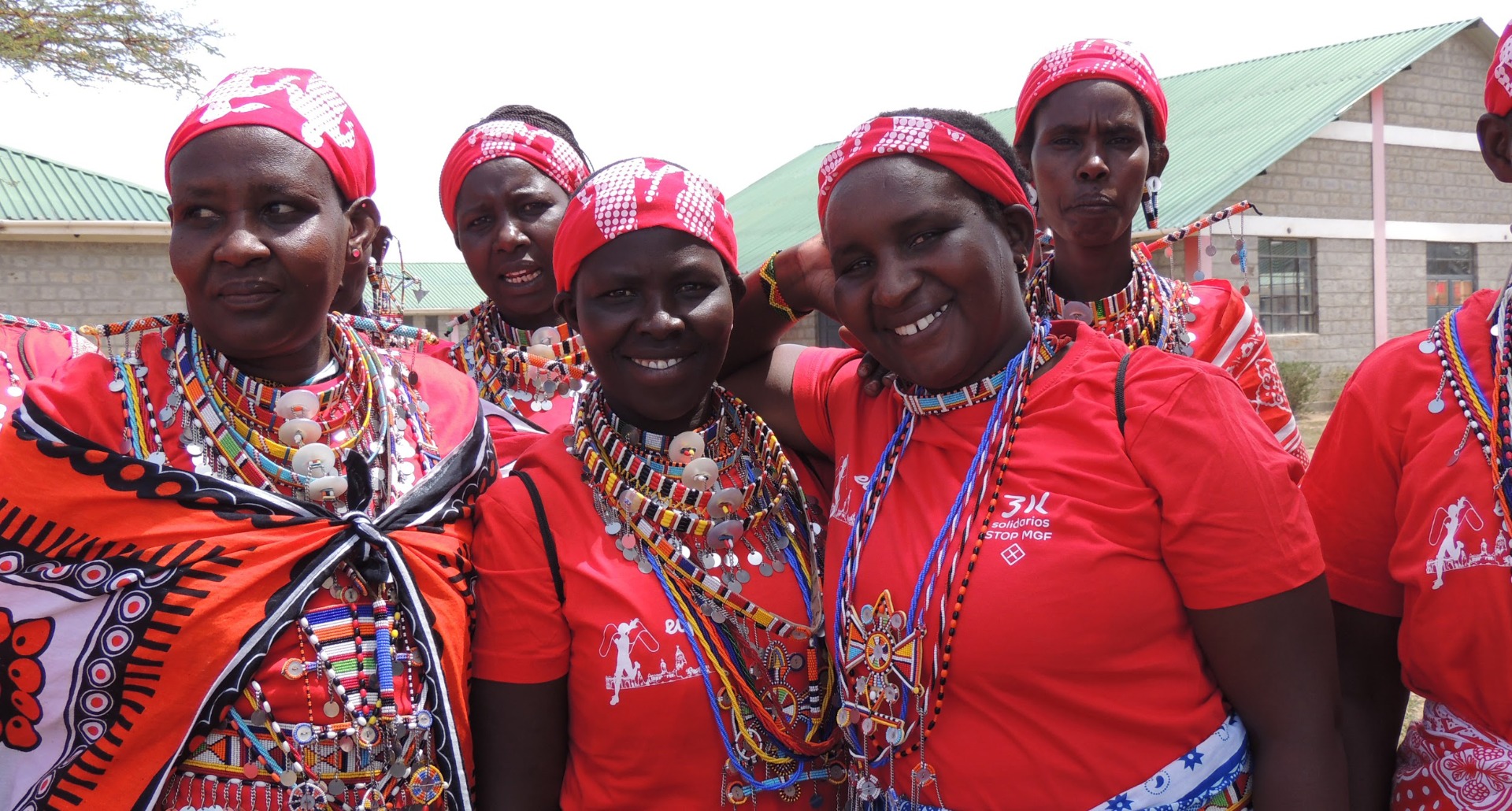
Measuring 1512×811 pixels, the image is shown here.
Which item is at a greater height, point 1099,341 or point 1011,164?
point 1011,164

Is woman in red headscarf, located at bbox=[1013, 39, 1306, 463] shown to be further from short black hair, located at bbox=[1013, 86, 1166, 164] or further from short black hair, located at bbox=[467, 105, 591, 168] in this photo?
short black hair, located at bbox=[467, 105, 591, 168]

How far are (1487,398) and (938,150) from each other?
3.65 feet

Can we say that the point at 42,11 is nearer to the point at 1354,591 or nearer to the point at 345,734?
the point at 345,734

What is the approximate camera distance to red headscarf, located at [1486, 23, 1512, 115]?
2.10m

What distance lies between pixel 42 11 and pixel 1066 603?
45.1ft

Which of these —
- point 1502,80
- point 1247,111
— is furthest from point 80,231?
point 1247,111

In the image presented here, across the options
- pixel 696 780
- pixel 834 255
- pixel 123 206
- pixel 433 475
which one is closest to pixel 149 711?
pixel 433 475

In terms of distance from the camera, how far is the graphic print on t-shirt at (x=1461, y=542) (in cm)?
201

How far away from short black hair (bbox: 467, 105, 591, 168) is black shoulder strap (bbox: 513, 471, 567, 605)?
79.5 inches

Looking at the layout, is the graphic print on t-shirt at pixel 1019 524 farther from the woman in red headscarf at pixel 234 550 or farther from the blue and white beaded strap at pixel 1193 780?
the woman in red headscarf at pixel 234 550

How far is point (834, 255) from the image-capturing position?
233cm

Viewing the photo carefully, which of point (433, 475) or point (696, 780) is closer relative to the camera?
point (696, 780)

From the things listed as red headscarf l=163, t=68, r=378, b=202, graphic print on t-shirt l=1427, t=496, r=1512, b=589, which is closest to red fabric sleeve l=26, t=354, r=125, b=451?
red headscarf l=163, t=68, r=378, b=202

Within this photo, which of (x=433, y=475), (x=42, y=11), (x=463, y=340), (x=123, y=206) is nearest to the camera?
(x=433, y=475)
